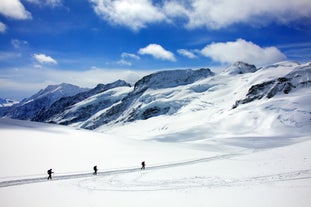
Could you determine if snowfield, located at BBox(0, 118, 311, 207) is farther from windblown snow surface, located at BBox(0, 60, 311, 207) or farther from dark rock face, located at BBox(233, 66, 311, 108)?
dark rock face, located at BBox(233, 66, 311, 108)

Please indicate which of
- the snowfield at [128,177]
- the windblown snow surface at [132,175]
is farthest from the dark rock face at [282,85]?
the snowfield at [128,177]

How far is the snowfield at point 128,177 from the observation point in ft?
70.2

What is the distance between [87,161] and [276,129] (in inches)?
3608

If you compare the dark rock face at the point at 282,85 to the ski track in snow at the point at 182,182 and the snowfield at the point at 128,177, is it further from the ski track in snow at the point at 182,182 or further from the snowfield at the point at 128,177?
the ski track in snow at the point at 182,182

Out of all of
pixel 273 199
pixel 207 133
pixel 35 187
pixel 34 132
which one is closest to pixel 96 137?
pixel 34 132

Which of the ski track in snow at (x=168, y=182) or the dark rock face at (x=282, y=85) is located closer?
the ski track in snow at (x=168, y=182)

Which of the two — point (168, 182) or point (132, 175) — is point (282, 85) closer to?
point (132, 175)

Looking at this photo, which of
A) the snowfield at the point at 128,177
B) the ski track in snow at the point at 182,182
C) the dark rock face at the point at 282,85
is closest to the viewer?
the snowfield at the point at 128,177

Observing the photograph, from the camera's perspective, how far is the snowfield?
21391 millimetres

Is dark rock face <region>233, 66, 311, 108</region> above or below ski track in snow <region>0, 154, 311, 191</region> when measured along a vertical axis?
above

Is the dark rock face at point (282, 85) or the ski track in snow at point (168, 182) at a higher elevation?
the dark rock face at point (282, 85)

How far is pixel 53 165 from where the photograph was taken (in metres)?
36.5

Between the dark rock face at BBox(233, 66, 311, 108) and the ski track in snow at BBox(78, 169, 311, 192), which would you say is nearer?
the ski track in snow at BBox(78, 169, 311, 192)

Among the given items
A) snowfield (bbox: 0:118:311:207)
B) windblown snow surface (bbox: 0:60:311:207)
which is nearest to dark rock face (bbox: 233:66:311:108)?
windblown snow surface (bbox: 0:60:311:207)
